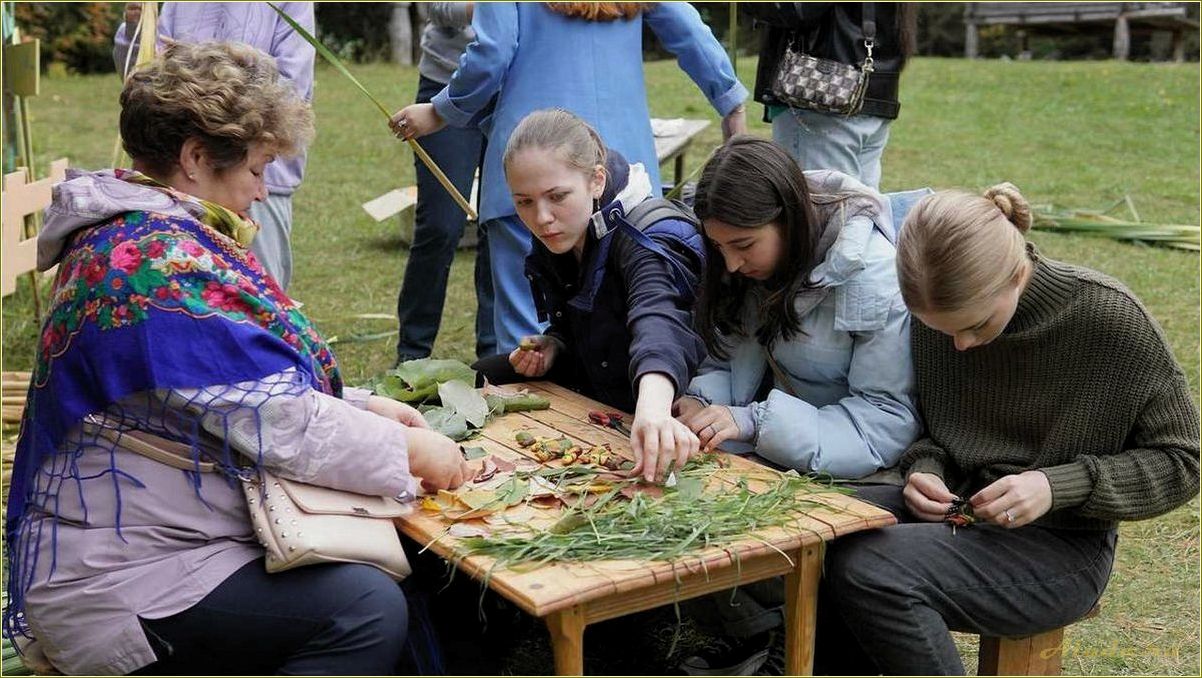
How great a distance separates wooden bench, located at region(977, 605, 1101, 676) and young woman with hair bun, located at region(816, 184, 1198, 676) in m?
0.10

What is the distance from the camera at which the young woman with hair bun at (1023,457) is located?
8.54 feet

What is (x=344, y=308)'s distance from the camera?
7.14 meters

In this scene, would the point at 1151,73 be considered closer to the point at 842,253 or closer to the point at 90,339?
the point at 842,253

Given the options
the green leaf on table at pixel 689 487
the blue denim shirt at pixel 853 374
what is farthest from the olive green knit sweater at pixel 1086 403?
the green leaf on table at pixel 689 487

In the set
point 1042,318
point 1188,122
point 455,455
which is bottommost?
point 1188,122

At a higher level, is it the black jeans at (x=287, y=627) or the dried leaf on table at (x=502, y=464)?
the dried leaf on table at (x=502, y=464)

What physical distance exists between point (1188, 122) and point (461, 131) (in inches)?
388

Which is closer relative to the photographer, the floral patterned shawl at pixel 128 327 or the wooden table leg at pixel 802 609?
the floral patterned shawl at pixel 128 327

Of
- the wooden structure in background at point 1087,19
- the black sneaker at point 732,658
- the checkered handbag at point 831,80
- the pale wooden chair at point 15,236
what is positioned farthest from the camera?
the wooden structure in background at point 1087,19

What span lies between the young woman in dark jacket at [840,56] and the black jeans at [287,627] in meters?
2.82

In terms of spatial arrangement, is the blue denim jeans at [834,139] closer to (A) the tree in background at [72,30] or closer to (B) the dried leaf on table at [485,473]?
(B) the dried leaf on table at [485,473]

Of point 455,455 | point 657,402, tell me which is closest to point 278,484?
point 455,455

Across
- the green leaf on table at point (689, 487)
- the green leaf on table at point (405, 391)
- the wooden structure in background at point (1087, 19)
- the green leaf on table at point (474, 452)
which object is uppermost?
the green leaf on table at point (689, 487)

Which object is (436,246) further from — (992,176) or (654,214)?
(992,176)
